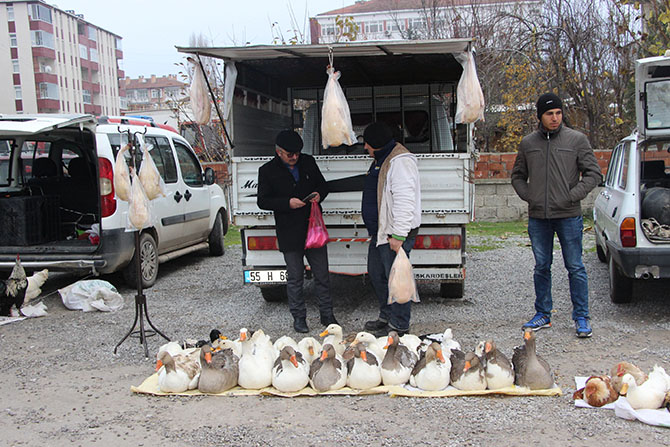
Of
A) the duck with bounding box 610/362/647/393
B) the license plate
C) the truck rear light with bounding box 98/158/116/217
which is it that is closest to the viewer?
the duck with bounding box 610/362/647/393

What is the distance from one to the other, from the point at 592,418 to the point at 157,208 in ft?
19.1

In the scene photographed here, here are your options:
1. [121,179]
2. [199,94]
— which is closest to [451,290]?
[199,94]

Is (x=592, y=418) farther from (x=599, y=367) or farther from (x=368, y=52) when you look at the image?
(x=368, y=52)

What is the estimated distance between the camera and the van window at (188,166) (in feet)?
28.9

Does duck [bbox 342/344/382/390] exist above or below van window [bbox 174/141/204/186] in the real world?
below

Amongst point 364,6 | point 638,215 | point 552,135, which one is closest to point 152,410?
point 552,135

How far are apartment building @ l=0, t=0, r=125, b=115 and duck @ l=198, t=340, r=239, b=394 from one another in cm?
6389

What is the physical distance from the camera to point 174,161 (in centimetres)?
852

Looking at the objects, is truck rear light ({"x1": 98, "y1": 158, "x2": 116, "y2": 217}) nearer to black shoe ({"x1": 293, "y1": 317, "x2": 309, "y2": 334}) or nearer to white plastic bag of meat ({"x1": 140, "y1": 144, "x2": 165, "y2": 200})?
white plastic bag of meat ({"x1": 140, "y1": 144, "x2": 165, "y2": 200})

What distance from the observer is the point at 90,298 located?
696 cm

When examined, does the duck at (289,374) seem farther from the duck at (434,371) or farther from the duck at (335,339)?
the duck at (434,371)

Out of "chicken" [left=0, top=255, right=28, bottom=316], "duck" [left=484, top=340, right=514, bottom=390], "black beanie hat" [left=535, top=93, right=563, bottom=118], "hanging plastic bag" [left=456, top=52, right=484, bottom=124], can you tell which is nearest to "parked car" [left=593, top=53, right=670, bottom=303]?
"black beanie hat" [left=535, top=93, right=563, bottom=118]

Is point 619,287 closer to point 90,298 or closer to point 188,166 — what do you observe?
point 90,298

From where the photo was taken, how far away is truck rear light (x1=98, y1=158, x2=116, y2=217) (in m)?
6.85
